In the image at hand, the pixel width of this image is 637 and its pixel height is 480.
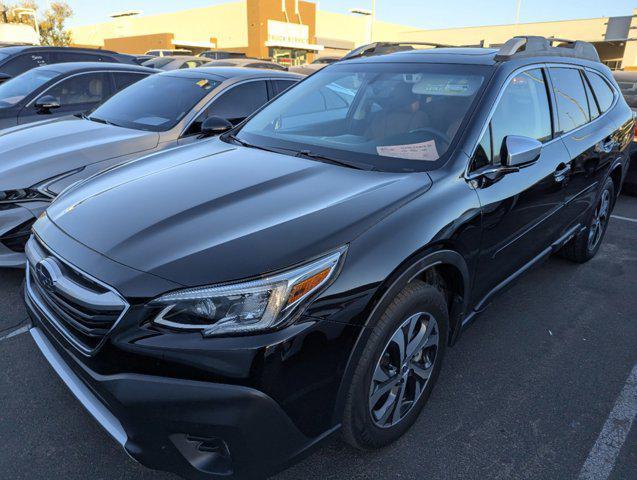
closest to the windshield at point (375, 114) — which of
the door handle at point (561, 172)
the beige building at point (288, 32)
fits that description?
the door handle at point (561, 172)

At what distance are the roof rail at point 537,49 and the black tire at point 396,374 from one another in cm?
161

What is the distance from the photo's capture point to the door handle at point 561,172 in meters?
3.17

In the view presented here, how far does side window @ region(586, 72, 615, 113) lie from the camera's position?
4.00 m

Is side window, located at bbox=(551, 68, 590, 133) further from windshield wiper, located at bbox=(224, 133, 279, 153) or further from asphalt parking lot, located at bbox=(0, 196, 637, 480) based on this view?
windshield wiper, located at bbox=(224, 133, 279, 153)

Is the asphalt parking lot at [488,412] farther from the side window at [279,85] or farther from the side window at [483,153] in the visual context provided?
the side window at [279,85]

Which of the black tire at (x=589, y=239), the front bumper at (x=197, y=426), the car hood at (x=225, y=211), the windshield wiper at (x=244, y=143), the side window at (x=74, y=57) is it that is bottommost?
the black tire at (x=589, y=239)

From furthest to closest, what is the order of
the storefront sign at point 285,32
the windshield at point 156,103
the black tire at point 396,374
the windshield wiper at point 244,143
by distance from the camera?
the storefront sign at point 285,32
the windshield at point 156,103
the windshield wiper at point 244,143
the black tire at point 396,374

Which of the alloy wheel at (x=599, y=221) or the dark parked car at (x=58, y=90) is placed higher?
the dark parked car at (x=58, y=90)

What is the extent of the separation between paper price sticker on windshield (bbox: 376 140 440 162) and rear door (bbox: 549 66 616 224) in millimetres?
1318

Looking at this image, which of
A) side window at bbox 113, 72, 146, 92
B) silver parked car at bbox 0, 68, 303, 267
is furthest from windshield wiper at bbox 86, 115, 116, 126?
side window at bbox 113, 72, 146, 92

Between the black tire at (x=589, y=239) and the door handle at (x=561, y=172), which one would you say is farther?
the black tire at (x=589, y=239)

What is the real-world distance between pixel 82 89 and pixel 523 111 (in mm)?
5506

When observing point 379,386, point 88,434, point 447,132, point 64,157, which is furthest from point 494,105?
point 64,157

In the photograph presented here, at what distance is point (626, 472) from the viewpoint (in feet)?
7.30
